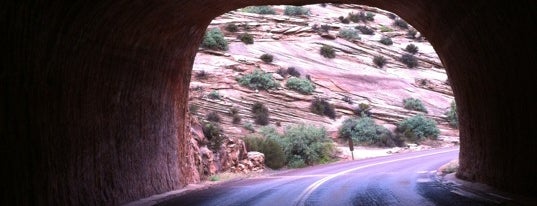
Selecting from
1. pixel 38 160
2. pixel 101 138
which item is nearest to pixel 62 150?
pixel 38 160

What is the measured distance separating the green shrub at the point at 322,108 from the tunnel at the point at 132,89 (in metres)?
27.5

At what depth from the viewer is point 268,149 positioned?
31812 mm

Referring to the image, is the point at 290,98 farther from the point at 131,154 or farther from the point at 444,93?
the point at 131,154

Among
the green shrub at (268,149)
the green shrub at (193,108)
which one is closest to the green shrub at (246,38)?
the green shrub at (193,108)

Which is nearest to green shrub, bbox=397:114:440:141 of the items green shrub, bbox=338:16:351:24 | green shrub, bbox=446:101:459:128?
green shrub, bbox=446:101:459:128

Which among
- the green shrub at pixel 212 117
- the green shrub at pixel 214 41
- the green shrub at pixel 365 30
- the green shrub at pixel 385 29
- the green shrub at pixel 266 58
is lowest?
the green shrub at pixel 212 117

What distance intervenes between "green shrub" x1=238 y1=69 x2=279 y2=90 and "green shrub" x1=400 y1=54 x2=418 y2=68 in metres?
18.1

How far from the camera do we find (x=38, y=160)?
30.6 ft

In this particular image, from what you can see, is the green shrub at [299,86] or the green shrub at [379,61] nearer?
the green shrub at [299,86]

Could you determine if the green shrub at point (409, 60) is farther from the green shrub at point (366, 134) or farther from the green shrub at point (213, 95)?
the green shrub at point (213, 95)

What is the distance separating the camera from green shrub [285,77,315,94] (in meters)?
45.7

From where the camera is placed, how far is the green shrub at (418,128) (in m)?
43.7

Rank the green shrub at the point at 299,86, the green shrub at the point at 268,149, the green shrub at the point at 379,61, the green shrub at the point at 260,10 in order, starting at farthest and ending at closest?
1. the green shrub at the point at 260,10
2. the green shrub at the point at 379,61
3. the green shrub at the point at 299,86
4. the green shrub at the point at 268,149

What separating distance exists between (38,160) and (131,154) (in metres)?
4.61
